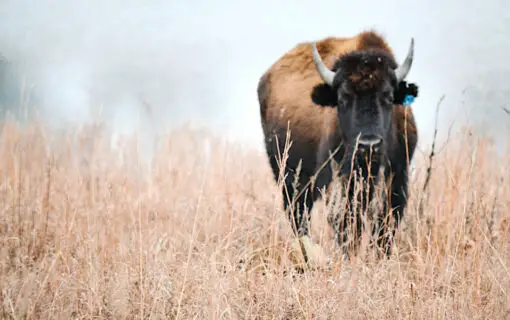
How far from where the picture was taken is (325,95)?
5555 mm

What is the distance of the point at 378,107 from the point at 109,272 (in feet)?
9.03

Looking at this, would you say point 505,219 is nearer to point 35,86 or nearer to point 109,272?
point 109,272

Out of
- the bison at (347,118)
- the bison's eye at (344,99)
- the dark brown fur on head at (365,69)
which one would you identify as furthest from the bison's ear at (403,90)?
the bison's eye at (344,99)

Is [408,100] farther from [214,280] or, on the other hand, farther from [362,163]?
[214,280]

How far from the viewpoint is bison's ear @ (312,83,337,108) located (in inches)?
218

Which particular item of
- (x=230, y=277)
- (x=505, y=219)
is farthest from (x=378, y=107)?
(x=230, y=277)

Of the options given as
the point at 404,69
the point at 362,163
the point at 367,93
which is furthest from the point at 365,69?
the point at 362,163

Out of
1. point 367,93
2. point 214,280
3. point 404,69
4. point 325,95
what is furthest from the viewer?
point 325,95

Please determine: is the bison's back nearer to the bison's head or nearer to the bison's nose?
the bison's head

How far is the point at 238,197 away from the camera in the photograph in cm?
660

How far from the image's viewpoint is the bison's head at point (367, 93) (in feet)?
15.5

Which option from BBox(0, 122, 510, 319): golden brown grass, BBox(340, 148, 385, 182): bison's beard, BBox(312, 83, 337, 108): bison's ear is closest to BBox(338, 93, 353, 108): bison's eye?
BBox(312, 83, 337, 108): bison's ear

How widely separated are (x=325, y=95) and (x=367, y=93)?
0.64 meters

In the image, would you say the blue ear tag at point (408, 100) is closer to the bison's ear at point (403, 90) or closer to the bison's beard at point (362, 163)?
the bison's ear at point (403, 90)
